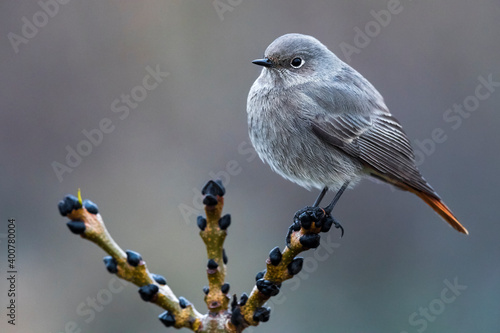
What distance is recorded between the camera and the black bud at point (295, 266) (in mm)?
1762

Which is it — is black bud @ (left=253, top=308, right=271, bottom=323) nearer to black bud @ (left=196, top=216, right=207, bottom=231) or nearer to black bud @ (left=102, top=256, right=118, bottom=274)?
black bud @ (left=196, top=216, right=207, bottom=231)

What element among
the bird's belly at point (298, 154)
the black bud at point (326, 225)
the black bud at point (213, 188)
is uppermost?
the bird's belly at point (298, 154)

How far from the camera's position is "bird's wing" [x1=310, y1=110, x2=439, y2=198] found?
360cm

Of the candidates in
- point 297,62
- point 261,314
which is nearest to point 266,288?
point 261,314

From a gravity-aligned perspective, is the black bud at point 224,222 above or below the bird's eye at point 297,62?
below

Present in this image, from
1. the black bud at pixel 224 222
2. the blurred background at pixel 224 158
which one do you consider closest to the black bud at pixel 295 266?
the black bud at pixel 224 222

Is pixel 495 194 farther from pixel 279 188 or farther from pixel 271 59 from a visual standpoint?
pixel 271 59

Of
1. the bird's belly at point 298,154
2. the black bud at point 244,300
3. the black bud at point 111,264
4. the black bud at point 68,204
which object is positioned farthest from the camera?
the bird's belly at point 298,154

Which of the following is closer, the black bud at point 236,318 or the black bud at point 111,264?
the black bud at point 111,264

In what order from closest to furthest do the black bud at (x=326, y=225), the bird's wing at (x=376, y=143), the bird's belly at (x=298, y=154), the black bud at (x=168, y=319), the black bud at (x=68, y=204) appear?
1. the black bud at (x=68, y=204)
2. the black bud at (x=168, y=319)
3. the black bud at (x=326, y=225)
4. the bird's belly at (x=298, y=154)
5. the bird's wing at (x=376, y=143)

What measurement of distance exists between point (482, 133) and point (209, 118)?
2649 mm

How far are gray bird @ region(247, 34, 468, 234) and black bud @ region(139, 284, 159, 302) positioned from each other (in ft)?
6.70

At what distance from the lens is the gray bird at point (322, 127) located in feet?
11.6

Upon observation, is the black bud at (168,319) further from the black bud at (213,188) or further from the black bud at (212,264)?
the black bud at (213,188)
